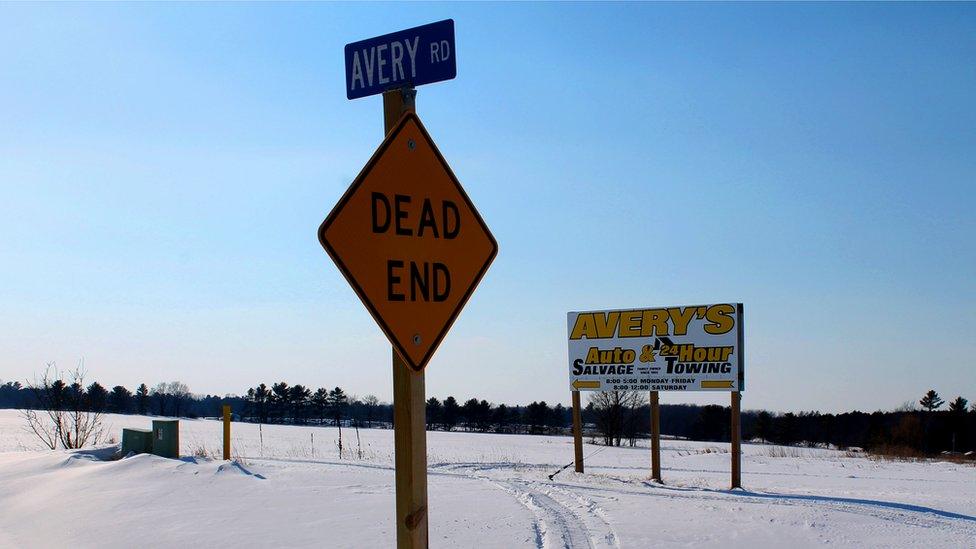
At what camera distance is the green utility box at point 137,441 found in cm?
1488

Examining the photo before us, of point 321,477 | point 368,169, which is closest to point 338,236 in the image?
point 368,169

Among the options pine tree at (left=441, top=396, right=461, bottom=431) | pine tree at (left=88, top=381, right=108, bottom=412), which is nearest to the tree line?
pine tree at (left=441, top=396, right=461, bottom=431)

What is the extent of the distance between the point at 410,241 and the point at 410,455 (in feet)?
3.19

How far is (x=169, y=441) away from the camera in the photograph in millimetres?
14648

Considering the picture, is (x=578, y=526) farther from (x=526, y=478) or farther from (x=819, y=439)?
(x=819, y=439)

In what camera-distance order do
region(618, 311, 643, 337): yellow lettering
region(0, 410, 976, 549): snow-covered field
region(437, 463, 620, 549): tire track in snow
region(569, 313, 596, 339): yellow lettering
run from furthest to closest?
region(569, 313, 596, 339): yellow lettering < region(618, 311, 643, 337): yellow lettering < region(0, 410, 976, 549): snow-covered field < region(437, 463, 620, 549): tire track in snow

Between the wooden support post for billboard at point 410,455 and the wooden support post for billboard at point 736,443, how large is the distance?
40.9 ft

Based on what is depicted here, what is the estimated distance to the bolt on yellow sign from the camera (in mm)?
15703

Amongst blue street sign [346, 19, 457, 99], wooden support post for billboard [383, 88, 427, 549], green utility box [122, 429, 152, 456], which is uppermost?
blue street sign [346, 19, 457, 99]

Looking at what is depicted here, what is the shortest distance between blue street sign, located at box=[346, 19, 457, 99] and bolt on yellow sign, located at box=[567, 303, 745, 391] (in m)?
12.5

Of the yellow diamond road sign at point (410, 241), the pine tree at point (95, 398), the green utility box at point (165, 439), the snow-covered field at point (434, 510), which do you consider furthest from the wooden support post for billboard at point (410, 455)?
the pine tree at point (95, 398)

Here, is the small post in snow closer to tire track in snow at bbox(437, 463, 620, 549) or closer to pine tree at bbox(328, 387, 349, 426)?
tire track in snow at bbox(437, 463, 620, 549)

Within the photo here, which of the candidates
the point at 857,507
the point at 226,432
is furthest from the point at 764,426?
the point at 857,507

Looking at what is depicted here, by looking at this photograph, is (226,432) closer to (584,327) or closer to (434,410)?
(584,327)
